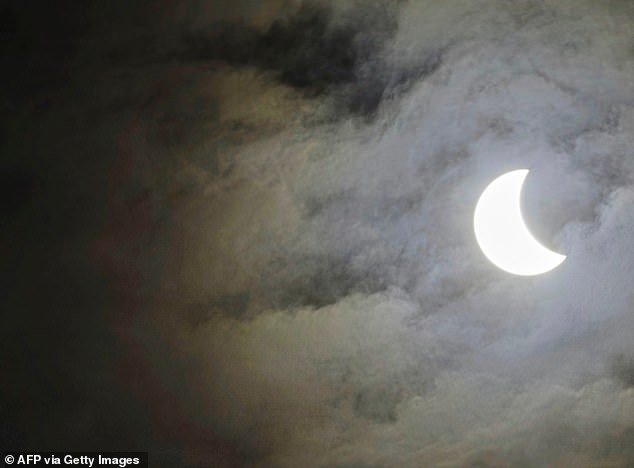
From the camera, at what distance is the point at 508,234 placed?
6.82ft

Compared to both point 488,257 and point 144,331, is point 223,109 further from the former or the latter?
point 488,257

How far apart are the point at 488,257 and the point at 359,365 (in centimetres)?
55

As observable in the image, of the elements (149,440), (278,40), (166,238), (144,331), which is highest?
(278,40)

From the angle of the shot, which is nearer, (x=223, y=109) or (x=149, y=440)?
(x=223, y=109)

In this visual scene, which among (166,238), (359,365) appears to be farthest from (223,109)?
(359,365)

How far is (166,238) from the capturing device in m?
2.27

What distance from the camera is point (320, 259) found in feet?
7.39

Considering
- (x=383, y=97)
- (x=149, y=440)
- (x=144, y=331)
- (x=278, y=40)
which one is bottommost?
(x=149, y=440)

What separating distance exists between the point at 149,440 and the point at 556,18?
189cm

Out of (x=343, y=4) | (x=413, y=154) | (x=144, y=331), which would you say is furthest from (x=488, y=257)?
(x=144, y=331)

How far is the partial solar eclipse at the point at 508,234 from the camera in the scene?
208 centimetres

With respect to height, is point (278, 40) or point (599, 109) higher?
point (278, 40)

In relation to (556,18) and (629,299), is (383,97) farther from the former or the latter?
(629,299)

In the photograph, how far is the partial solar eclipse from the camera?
2076mm
